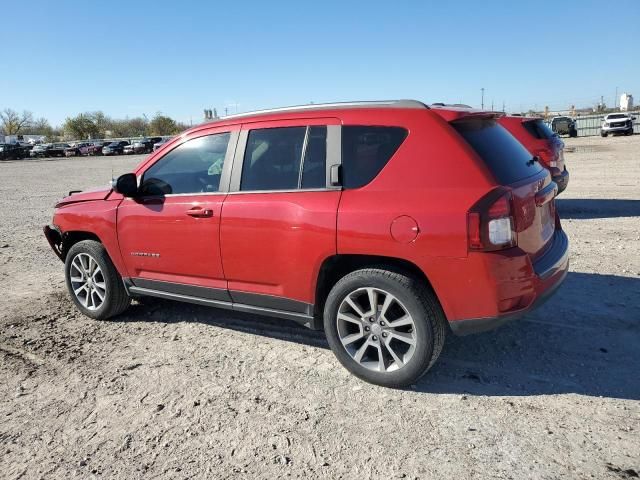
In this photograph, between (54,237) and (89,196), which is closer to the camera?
(89,196)

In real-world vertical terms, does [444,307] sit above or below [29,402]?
above

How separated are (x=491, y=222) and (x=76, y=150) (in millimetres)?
66285

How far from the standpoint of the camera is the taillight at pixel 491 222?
118 inches

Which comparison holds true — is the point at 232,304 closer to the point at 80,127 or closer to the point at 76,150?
the point at 76,150

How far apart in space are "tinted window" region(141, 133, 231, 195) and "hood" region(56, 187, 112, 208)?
1.96ft

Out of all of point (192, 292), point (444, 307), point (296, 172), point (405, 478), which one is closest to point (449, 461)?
point (405, 478)

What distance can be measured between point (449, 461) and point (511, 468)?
306 millimetres

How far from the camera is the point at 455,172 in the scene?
316 centimetres

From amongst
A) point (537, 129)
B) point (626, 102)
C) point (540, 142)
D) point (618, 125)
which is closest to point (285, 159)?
point (540, 142)

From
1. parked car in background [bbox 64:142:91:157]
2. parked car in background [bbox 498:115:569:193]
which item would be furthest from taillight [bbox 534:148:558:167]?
parked car in background [bbox 64:142:91:157]

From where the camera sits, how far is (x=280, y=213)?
3.68 m

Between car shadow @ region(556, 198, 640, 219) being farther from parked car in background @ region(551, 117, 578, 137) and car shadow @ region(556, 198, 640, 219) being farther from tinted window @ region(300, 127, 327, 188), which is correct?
parked car in background @ region(551, 117, 578, 137)

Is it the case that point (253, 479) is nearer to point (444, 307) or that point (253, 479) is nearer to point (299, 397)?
point (299, 397)

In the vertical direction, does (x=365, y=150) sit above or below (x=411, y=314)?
above
